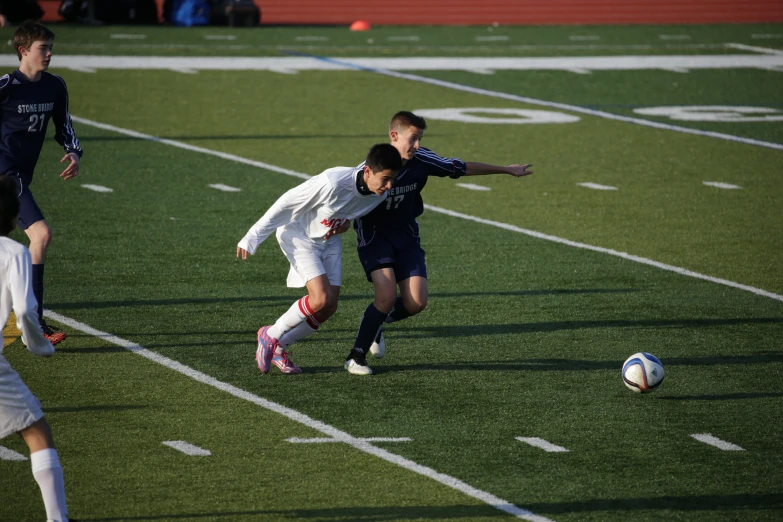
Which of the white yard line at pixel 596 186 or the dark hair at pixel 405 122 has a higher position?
the dark hair at pixel 405 122

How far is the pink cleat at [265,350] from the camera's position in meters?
7.61

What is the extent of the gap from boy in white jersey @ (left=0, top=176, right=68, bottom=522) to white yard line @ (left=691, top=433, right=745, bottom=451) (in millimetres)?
3341

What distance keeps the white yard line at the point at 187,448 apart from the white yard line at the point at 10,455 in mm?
700

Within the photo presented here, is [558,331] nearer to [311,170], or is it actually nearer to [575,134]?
[311,170]

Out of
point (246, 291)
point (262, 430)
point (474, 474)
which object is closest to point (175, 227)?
point (246, 291)

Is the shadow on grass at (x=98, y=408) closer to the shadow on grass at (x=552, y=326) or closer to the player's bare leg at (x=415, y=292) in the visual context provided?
the player's bare leg at (x=415, y=292)

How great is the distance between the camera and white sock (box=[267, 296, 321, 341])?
7.64 meters

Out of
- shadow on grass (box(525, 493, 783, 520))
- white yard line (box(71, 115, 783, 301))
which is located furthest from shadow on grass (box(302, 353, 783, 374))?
shadow on grass (box(525, 493, 783, 520))

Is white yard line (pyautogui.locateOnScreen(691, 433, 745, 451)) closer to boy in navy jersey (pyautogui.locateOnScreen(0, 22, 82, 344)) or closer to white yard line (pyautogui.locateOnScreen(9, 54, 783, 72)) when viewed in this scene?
boy in navy jersey (pyautogui.locateOnScreen(0, 22, 82, 344))

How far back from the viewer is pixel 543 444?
650 centimetres

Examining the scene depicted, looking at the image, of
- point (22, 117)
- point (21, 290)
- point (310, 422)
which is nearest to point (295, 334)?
point (310, 422)

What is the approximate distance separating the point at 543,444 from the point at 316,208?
2.10 meters

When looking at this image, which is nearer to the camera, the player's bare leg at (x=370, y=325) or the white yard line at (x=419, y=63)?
the player's bare leg at (x=370, y=325)

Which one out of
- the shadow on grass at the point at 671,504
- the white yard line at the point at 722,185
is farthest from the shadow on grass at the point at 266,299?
the white yard line at the point at 722,185
